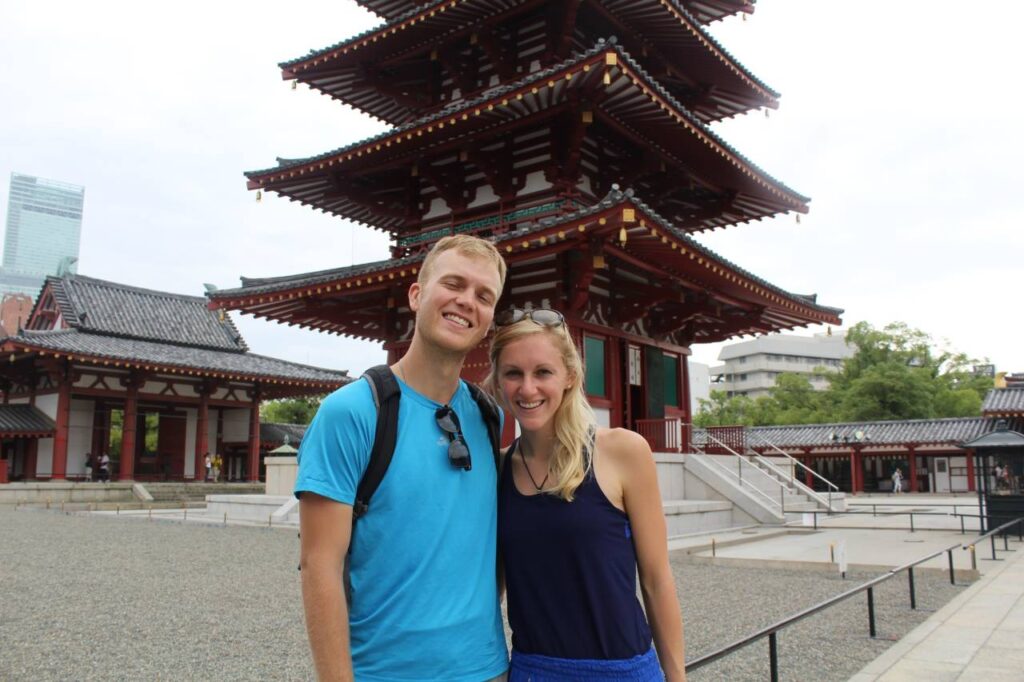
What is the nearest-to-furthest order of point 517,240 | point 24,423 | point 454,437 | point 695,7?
point 454,437, point 517,240, point 695,7, point 24,423

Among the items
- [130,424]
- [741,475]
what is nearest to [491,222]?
[741,475]

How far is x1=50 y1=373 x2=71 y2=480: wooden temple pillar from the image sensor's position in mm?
25812

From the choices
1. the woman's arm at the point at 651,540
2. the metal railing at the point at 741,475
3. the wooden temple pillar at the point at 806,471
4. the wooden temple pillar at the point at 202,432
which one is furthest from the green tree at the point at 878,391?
the woman's arm at the point at 651,540

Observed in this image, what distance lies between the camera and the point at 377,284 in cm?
1445

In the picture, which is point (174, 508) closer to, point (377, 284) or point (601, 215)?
point (377, 284)

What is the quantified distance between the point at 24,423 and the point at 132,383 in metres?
3.54

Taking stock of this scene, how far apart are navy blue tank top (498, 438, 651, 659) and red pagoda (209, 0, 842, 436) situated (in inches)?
387

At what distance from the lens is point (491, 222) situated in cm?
1530

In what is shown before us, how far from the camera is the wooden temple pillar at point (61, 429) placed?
25.8 metres

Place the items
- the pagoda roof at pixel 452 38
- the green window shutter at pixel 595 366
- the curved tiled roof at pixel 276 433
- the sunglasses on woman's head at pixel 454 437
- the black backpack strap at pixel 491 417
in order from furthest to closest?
the curved tiled roof at pixel 276 433, the pagoda roof at pixel 452 38, the green window shutter at pixel 595 366, the black backpack strap at pixel 491 417, the sunglasses on woman's head at pixel 454 437

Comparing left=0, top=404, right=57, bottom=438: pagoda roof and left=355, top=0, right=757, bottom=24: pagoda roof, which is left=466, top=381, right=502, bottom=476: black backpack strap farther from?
left=0, top=404, right=57, bottom=438: pagoda roof

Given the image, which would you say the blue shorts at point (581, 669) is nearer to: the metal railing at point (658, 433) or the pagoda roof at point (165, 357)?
the metal railing at point (658, 433)

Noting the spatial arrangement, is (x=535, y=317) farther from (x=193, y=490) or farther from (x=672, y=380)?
(x=193, y=490)

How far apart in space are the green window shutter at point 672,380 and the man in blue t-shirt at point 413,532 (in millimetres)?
15556
